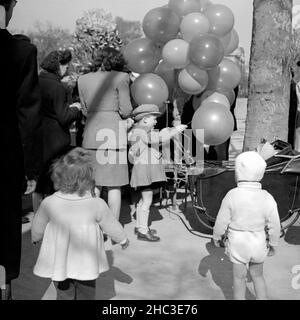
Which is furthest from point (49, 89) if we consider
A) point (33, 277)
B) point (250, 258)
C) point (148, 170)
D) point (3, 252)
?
point (250, 258)

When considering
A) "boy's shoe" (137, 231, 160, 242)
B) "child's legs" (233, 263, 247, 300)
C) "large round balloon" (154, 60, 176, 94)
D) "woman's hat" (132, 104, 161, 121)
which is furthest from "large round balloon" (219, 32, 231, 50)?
"child's legs" (233, 263, 247, 300)

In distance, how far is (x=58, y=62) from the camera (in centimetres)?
439

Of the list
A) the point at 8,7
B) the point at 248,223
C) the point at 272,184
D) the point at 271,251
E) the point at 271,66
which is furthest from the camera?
the point at 271,66

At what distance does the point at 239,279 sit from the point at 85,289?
0.92 meters

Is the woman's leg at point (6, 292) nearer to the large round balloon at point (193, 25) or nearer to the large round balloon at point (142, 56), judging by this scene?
the large round balloon at point (142, 56)

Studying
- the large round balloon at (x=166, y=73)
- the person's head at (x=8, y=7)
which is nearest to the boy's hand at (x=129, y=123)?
the large round balloon at (x=166, y=73)

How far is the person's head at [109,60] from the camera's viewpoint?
4352mm

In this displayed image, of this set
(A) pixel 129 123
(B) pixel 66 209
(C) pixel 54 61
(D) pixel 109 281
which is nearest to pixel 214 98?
(A) pixel 129 123

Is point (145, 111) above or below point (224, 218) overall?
above

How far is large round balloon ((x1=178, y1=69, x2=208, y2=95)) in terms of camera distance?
5530 millimetres

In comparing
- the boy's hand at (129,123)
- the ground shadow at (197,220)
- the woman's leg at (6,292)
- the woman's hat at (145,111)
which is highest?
the woman's hat at (145,111)

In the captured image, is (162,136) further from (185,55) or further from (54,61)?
(185,55)

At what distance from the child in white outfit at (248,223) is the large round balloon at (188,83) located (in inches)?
103

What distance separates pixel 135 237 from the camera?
15.4ft
